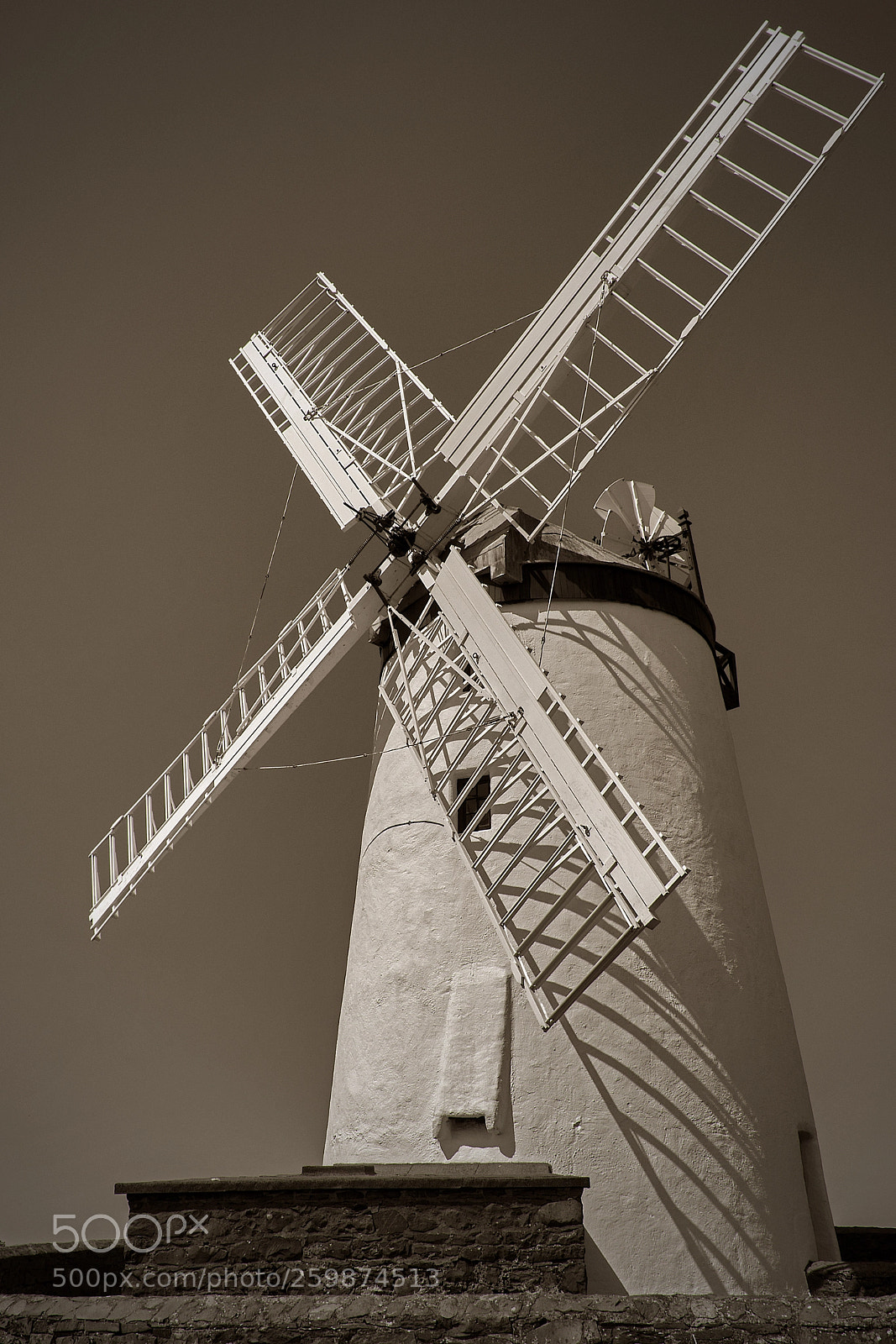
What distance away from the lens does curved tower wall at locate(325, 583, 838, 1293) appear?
24.2 feet

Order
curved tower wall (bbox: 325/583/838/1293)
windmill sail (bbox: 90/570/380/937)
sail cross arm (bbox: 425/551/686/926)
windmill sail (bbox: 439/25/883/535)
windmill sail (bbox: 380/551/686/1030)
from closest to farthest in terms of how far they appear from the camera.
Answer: sail cross arm (bbox: 425/551/686/926) < windmill sail (bbox: 380/551/686/1030) < curved tower wall (bbox: 325/583/838/1293) < windmill sail (bbox: 439/25/883/535) < windmill sail (bbox: 90/570/380/937)

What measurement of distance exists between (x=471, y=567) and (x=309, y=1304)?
633cm

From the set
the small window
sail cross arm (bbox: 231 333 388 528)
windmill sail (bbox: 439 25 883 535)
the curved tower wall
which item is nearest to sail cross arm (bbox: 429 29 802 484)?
windmill sail (bbox: 439 25 883 535)

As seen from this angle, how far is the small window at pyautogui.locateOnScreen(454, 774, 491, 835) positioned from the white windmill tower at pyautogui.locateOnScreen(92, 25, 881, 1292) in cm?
3

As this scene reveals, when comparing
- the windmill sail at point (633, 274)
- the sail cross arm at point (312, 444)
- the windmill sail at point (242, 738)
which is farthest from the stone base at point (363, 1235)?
the sail cross arm at point (312, 444)

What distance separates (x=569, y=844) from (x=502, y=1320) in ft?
10.5

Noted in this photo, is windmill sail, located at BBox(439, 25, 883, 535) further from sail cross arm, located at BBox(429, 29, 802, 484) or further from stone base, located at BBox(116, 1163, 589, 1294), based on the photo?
stone base, located at BBox(116, 1163, 589, 1294)

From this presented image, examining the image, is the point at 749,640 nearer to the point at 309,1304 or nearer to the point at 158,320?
the point at 158,320


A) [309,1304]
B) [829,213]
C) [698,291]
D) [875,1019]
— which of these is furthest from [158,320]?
[875,1019]

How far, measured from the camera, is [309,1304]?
5.34m

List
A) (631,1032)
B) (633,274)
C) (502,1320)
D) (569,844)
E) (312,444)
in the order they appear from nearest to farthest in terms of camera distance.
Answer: (502,1320)
(569,844)
(631,1032)
(633,274)
(312,444)

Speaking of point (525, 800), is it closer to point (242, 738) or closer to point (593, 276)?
point (242, 738)

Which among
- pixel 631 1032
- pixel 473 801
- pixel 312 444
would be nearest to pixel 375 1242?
pixel 631 1032

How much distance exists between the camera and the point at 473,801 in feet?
30.6
